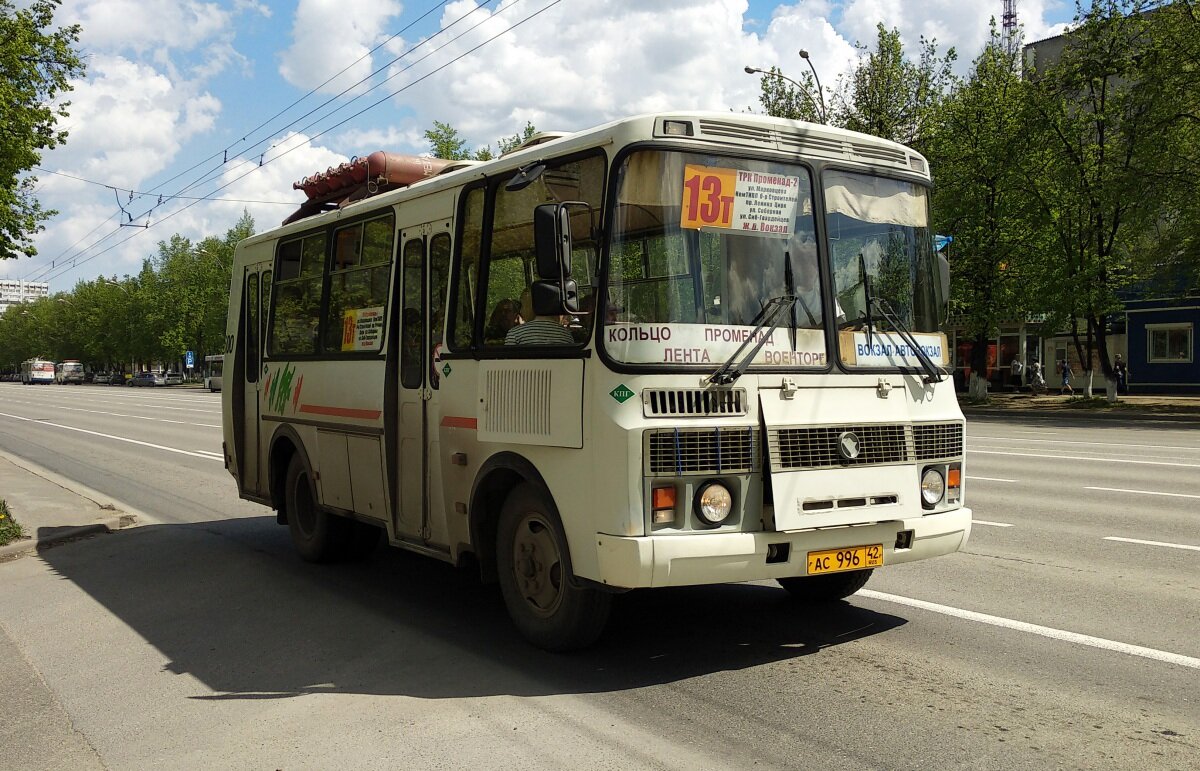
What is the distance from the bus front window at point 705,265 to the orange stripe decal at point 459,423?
1400 mm

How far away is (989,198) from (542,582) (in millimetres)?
33070

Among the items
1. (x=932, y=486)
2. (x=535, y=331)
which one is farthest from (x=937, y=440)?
(x=535, y=331)

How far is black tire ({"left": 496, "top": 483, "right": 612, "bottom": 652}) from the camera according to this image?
574 cm

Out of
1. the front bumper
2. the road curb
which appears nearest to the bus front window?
the front bumper

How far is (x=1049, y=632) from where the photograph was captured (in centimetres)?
Result: 619

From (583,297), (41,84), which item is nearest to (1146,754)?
(583,297)

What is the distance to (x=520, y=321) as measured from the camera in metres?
6.22

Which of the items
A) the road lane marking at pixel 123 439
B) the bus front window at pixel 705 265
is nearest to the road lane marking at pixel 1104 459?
the bus front window at pixel 705 265

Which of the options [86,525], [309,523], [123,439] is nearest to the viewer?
[309,523]

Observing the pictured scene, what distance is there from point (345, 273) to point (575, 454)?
368 centimetres

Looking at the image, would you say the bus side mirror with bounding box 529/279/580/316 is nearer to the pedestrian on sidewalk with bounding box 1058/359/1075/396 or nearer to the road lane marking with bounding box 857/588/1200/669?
the road lane marking with bounding box 857/588/1200/669

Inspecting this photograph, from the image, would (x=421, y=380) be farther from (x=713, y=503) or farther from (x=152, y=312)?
(x=152, y=312)

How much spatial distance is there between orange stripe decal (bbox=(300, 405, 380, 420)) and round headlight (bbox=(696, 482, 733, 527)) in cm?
314

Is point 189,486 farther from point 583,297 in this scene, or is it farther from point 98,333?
point 98,333
